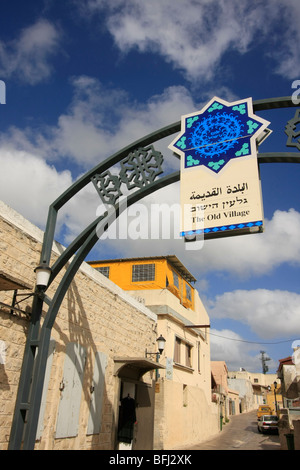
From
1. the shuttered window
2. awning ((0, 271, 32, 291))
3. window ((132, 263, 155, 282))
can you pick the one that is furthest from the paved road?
awning ((0, 271, 32, 291))

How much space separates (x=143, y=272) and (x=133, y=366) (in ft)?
24.1

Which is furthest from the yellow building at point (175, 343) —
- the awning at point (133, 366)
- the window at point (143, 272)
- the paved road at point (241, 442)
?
the awning at point (133, 366)

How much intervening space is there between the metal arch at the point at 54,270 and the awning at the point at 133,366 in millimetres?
4051

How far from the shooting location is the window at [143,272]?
17.5 m

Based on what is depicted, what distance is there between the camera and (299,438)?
1220 cm

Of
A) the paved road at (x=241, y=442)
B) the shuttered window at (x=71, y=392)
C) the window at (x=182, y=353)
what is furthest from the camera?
the window at (x=182, y=353)

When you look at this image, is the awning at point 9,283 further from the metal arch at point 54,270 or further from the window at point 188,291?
the window at point 188,291

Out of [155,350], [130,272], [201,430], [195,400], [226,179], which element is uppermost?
[130,272]

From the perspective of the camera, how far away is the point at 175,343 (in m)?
16.6

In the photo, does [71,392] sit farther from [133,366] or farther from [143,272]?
[143,272]
